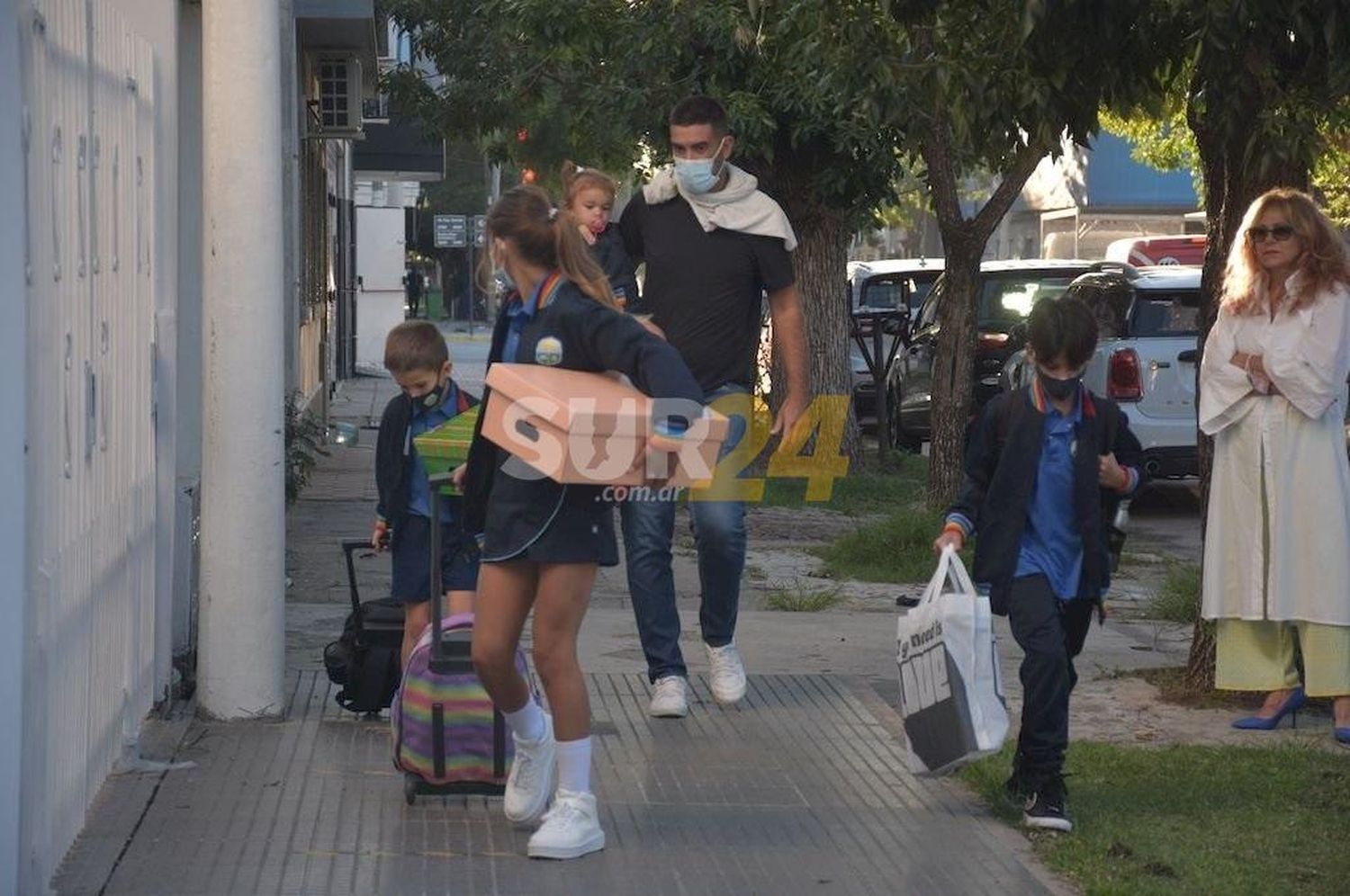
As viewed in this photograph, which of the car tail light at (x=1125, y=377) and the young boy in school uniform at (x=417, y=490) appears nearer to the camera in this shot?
the young boy in school uniform at (x=417, y=490)

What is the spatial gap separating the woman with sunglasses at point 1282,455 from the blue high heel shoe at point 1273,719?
197 mm

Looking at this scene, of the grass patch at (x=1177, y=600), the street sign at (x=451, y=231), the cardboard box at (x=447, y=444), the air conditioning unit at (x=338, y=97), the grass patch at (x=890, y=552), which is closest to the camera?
the cardboard box at (x=447, y=444)

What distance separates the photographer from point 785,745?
281 inches

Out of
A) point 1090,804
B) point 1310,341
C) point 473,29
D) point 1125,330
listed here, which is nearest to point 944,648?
point 1090,804

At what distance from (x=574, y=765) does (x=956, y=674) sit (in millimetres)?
1033

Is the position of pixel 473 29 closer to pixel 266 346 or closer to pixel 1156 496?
pixel 1156 496

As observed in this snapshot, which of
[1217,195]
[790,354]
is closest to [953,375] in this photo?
[1217,195]

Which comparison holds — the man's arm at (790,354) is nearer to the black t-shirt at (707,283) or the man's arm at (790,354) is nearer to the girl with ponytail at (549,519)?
the black t-shirt at (707,283)

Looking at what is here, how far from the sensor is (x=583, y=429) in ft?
17.3

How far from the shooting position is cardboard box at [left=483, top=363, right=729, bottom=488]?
5273 mm

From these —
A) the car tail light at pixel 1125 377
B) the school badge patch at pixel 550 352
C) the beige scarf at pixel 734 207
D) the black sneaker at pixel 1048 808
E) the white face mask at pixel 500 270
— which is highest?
the beige scarf at pixel 734 207

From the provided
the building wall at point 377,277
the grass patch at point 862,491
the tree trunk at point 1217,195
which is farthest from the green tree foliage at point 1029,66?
the building wall at point 377,277

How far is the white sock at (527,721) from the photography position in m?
5.75

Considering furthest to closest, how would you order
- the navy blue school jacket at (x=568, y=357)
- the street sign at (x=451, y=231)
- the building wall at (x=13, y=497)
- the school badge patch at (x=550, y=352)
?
the street sign at (x=451, y=231) < the school badge patch at (x=550, y=352) < the navy blue school jacket at (x=568, y=357) < the building wall at (x=13, y=497)
